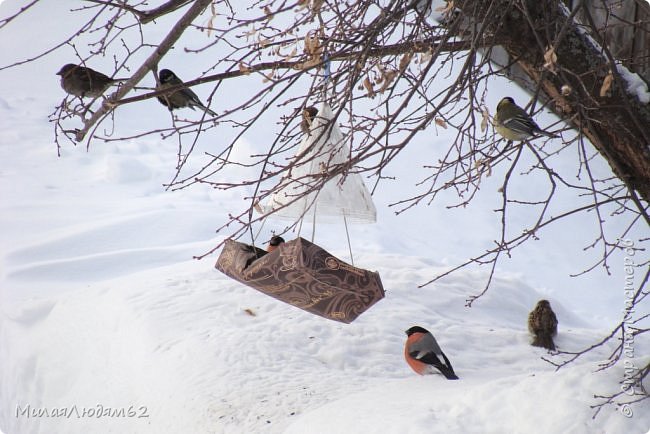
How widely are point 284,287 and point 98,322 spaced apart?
2815 mm

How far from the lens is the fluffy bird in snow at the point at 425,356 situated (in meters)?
3.65

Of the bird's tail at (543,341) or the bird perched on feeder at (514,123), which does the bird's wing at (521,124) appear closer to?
the bird perched on feeder at (514,123)

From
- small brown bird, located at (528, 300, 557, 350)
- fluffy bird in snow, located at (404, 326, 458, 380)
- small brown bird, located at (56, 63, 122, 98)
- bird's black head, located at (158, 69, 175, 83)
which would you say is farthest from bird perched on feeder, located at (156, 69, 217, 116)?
small brown bird, located at (528, 300, 557, 350)

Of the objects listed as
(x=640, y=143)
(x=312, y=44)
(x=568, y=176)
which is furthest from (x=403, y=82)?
(x=312, y=44)

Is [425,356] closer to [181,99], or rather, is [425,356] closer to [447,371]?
[447,371]

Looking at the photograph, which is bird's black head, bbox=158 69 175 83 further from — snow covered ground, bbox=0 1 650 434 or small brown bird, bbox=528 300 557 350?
small brown bird, bbox=528 300 557 350

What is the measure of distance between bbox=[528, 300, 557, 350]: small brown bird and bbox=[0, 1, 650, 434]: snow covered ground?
100 mm

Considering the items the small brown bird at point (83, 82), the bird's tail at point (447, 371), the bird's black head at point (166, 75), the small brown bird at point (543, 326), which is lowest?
the bird's tail at point (447, 371)

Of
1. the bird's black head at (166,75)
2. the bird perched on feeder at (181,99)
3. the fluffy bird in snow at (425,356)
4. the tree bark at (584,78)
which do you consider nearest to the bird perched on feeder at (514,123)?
the tree bark at (584,78)

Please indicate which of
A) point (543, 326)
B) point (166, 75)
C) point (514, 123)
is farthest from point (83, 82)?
point (543, 326)

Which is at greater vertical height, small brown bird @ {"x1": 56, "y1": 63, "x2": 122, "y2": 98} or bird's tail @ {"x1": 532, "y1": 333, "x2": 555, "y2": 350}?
small brown bird @ {"x1": 56, "y1": 63, "x2": 122, "y2": 98}

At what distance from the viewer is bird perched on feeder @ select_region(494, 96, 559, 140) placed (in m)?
2.46

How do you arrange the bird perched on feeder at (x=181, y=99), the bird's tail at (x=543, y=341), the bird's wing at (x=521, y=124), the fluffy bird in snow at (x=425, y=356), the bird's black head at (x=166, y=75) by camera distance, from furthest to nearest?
the bird's tail at (x=543, y=341), the fluffy bird in snow at (x=425, y=356), the bird's black head at (x=166, y=75), the bird perched on feeder at (x=181, y=99), the bird's wing at (x=521, y=124)

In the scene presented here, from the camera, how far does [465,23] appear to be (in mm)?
3059
